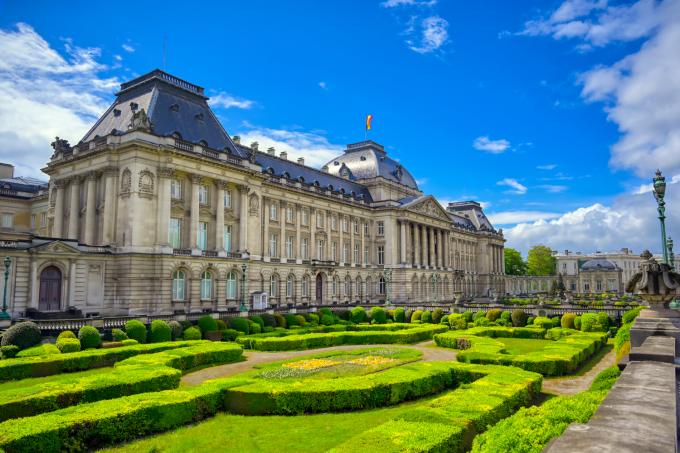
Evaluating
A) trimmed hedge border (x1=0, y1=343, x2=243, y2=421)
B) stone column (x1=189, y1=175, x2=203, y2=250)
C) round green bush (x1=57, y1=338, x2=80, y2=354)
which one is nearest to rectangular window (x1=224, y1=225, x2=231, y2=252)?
stone column (x1=189, y1=175, x2=203, y2=250)

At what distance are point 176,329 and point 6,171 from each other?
4785 cm

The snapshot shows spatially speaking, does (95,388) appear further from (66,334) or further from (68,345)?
(66,334)

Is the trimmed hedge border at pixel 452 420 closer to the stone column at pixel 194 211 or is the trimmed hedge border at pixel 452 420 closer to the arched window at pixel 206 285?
the arched window at pixel 206 285

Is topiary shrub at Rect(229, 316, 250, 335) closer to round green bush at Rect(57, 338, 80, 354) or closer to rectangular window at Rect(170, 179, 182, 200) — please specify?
round green bush at Rect(57, 338, 80, 354)

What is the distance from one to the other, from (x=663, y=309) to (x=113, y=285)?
39.1 m

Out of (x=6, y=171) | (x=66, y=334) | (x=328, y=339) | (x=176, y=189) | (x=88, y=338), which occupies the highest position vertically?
(x=6, y=171)

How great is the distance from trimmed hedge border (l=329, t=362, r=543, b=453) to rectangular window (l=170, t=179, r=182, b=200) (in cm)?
3547

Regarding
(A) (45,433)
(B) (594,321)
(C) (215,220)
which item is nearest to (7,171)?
(C) (215,220)

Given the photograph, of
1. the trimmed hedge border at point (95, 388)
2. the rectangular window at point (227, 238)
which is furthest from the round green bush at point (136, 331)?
the rectangular window at point (227, 238)

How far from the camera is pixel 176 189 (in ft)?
152

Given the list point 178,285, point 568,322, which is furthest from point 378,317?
point 178,285

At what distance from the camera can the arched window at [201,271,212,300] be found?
4650 centimetres

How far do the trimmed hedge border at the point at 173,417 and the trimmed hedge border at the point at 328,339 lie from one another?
14910mm

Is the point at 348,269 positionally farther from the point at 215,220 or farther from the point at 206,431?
the point at 206,431
